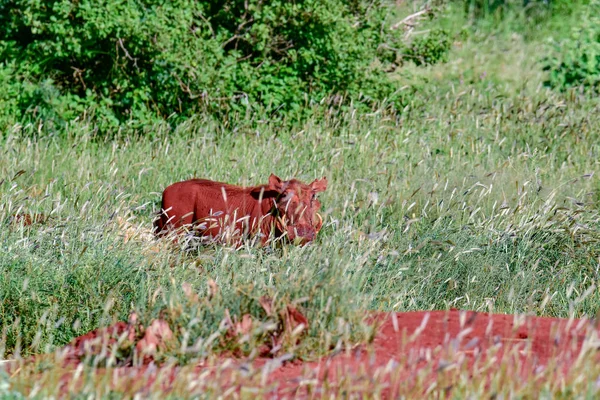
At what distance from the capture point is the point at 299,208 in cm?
689

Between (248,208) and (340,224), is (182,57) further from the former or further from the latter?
(340,224)

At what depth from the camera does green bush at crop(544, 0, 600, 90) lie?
40.8 ft

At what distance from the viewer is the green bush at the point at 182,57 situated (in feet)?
34.4

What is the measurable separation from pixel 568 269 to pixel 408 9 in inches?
278

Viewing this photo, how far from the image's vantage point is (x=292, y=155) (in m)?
9.09

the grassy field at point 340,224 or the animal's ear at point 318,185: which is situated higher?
the animal's ear at point 318,185

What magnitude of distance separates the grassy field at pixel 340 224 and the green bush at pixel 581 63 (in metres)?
0.40

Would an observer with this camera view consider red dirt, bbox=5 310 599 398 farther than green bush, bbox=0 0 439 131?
No

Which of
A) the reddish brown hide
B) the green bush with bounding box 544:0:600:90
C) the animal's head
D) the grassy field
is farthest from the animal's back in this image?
the green bush with bounding box 544:0:600:90

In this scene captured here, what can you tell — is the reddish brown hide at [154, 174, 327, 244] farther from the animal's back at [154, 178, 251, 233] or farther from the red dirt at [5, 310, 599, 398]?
the red dirt at [5, 310, 599, 398]

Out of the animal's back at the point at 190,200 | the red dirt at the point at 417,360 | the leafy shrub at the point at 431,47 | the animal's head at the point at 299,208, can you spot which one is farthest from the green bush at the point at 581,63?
the red dirt at the point at 417,360

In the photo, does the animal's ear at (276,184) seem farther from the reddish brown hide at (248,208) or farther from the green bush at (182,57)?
the green bush at (182,57)

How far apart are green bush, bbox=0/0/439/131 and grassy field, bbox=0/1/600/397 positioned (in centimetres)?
45

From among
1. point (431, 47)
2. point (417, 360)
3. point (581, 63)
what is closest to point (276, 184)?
point (417, 360)
